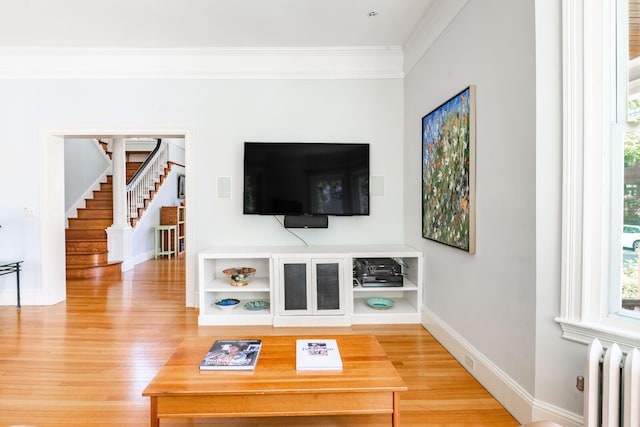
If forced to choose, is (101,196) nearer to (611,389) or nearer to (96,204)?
(96,204)

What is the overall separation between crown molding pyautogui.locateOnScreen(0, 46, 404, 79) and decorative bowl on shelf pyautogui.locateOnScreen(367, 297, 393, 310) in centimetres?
238

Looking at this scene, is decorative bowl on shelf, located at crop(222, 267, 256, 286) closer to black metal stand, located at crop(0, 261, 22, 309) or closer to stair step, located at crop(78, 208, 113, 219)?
black metal stand, located at crop(0, 261, 22, 309)

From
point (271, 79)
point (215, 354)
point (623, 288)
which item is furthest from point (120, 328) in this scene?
point (623, 288)

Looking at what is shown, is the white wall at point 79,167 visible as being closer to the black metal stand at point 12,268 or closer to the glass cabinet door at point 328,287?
the black metal stand at point 12,268

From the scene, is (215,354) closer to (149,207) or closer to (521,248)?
(521,248)

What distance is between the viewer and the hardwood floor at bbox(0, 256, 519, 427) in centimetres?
185

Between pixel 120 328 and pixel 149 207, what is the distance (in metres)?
4.45

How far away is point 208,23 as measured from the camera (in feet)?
10.2

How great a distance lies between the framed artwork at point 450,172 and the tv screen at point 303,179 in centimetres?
76

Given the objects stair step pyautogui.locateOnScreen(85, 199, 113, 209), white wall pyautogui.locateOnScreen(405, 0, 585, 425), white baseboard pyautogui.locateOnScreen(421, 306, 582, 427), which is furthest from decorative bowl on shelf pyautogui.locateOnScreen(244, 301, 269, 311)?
stair step pyautogui.locateOnScreen(85, 199, 113, 209)

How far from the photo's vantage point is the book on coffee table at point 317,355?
1578 millimetres

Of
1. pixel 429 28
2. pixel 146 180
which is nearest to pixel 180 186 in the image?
pixel 146 180

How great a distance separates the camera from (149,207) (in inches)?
279

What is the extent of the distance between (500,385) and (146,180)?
24.3 feet
